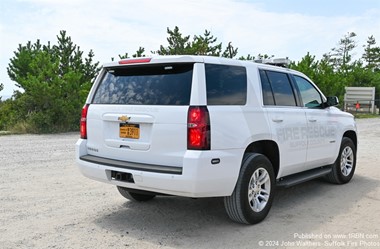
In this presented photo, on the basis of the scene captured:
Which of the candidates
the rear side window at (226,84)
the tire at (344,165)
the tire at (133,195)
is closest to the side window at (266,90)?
the rear side window at (226,84)

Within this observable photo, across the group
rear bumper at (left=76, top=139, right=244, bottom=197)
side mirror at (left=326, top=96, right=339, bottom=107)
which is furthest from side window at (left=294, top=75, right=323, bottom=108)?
rear bumper at (left=76, top=139, right=244, bottom=197)

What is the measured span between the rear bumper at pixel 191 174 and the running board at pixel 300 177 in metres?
1.16

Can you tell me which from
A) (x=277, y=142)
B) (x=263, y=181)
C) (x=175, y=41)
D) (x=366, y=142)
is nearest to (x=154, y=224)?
(x=263, y=181)

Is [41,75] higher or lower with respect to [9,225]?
higher

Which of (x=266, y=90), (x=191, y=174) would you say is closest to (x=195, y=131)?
(x=191, y=174)

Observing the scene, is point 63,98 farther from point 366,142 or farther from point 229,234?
point 229,234

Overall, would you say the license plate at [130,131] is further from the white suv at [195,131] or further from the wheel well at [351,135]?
the wheel well at [351,135]

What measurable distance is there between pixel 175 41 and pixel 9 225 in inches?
960

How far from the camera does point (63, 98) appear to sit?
1559cm

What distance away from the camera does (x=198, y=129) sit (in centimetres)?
393

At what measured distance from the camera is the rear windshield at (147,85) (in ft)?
13.7

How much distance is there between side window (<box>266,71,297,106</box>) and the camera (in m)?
5.21

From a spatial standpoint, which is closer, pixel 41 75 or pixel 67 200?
pixel 67 200

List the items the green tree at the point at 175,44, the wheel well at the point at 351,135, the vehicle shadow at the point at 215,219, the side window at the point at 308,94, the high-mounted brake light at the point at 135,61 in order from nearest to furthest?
A: the vehicle shadow at the point at 215,219 < the high-mounted brake light at the point at 135,61 < the side window at the point at 308,94 < the wheel well at the point at 351,135 < the green tree at the point at 175,44
